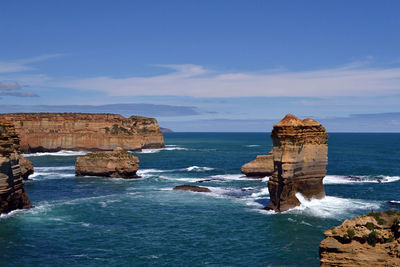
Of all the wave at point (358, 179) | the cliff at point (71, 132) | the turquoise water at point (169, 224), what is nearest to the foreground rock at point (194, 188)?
Result: the turquoise water at point (169, 224)

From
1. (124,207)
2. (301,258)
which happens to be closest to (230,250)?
(301,258)

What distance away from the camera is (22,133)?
13038 cm

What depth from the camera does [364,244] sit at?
20.5 m

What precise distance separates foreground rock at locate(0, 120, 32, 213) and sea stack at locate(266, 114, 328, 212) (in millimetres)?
27462

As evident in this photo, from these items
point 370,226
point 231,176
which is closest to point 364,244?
point 370,226

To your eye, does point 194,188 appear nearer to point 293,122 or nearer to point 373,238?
point 293,122

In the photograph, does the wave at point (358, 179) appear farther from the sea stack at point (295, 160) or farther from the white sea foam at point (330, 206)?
the sea stack at point (295, 160)

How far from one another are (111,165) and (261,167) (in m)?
26.4

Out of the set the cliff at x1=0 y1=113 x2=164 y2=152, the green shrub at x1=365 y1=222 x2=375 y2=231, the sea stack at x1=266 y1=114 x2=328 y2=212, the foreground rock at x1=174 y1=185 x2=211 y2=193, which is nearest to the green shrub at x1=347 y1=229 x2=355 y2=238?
the green shrub at x1=365 y1=222 x2=375 y2=231

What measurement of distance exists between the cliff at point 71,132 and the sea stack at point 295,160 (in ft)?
333

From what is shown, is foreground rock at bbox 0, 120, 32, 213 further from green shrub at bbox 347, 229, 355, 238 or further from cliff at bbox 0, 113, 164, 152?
cliff at bbox 0, 113, 164, 152

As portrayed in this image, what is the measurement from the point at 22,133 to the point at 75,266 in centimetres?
11544

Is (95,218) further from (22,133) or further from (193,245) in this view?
(22,133)

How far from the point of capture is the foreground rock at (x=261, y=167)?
6744 centimetres
